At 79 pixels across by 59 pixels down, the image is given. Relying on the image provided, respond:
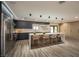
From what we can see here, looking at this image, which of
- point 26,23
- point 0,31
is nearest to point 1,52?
point 0,31

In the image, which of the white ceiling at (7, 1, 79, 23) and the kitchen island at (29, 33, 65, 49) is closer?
the white ceiling at (7, 1, 79, 23)

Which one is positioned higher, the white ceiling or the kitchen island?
the white ceiling

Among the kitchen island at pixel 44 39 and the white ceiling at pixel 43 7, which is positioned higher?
the white ceiling at pixel 43 7

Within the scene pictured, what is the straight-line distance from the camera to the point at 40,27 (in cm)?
1234

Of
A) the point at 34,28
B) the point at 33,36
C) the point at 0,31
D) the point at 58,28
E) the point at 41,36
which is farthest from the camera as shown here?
the point at 58,28

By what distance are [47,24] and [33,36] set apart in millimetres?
6990

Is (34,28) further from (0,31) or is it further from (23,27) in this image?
(0,31)

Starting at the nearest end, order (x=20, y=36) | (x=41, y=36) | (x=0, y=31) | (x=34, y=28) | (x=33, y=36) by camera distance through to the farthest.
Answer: (x=0, y=31)
(x=33, y=36)
(x=41, y=36)
(x=20, y=36)
(x=34, y=28)

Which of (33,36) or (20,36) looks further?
(20,36)

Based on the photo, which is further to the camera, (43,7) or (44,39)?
(44,39)

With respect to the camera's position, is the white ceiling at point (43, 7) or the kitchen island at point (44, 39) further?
the kitchen island at point (44, 39)

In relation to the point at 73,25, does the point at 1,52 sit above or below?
below

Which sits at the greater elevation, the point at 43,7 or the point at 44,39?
the point at 43,7

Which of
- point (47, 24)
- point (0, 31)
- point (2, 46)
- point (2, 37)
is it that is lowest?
point (2, 46)
